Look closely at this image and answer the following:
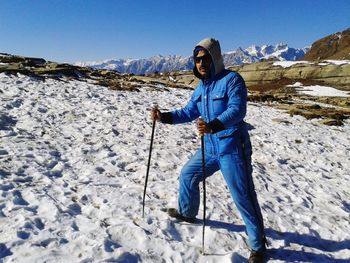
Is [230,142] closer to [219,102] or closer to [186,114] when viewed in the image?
[219,102]

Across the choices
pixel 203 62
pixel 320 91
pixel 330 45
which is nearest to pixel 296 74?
pixel 320 91

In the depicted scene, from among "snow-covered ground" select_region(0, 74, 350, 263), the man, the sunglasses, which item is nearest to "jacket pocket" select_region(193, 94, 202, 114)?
the man

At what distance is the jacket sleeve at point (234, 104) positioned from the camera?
5.63 meters

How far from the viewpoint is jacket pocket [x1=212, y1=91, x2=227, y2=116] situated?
6000 millimetres

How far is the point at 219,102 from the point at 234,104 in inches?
16.2

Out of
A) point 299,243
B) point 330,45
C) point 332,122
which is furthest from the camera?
point 330,45

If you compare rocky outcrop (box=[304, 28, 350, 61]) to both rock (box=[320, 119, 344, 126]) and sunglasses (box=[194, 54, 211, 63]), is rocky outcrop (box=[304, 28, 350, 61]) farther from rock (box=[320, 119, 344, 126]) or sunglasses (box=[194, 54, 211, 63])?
sunglasses (box=[194, 54, 211, 63])

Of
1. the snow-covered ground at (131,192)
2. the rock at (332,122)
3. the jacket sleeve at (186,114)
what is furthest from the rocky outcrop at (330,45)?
the jacket sleeve at (186,114)

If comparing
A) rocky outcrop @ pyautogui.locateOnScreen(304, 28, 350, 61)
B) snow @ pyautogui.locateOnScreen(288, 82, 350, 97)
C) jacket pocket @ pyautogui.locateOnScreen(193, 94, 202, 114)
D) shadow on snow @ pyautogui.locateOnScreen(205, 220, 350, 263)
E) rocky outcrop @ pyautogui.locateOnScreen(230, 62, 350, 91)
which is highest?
rocky outcrop @ pyautogui.locateOnScreen(304, 28, 350, 61)

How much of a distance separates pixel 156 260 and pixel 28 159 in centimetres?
540

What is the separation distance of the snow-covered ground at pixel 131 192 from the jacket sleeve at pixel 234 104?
2421mm

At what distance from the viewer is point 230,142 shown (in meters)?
6.03

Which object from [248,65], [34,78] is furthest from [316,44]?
[34,78]

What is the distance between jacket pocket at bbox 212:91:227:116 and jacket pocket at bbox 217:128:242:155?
1.20 feet
